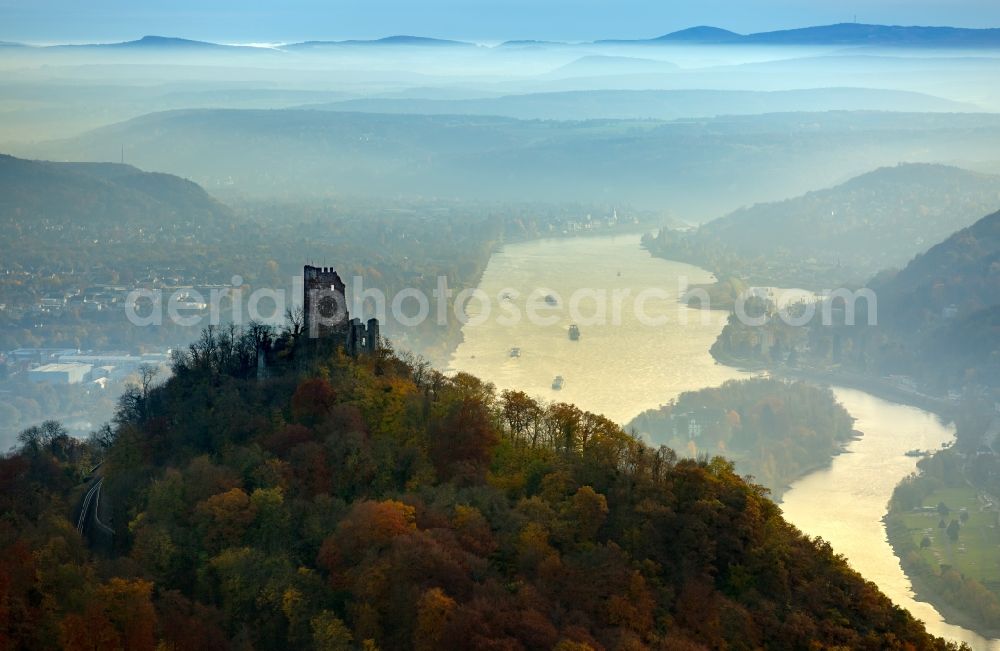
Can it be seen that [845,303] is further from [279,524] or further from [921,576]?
[279,524]

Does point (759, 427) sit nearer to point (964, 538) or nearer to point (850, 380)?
point (964, 538)

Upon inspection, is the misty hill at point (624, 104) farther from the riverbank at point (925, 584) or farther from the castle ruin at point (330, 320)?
the castle ruin at point (330, 320)

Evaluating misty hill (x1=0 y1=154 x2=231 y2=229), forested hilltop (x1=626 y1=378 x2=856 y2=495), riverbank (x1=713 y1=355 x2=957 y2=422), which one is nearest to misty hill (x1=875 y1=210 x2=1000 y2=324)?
riverbank (x1=713 y1=355 x2=957 y2=422)

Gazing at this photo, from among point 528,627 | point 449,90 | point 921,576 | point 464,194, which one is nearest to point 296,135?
point 464,194

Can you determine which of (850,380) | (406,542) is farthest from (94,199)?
(406,542)

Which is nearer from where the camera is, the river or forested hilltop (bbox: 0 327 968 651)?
forested hilltop (bbox: 0 327 968 651)

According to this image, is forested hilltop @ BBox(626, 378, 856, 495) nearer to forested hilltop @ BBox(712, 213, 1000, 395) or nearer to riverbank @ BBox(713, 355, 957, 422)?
riverbank @ BBox(713, 355, 957, 422)
